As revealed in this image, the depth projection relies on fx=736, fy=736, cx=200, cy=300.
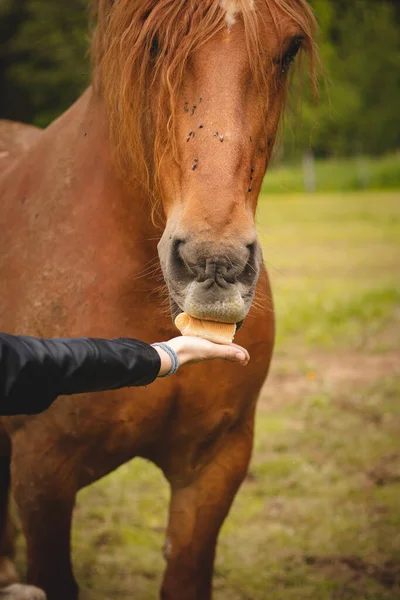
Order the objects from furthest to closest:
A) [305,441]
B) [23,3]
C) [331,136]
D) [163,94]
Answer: [331,136] < [23,3] < [305,441] < [163,94]

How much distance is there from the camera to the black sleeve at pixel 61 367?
5.47 ft

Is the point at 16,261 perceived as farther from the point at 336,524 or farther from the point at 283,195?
the point at 283,195

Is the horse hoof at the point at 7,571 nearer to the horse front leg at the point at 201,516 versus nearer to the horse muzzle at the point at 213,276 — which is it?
the horse front leg at the point at 201,516

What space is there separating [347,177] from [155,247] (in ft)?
90.8

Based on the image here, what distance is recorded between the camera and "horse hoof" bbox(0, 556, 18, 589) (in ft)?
11.8

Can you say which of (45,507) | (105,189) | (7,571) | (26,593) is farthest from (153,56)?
(7,571)

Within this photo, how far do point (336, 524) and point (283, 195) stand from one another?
80.8 feet

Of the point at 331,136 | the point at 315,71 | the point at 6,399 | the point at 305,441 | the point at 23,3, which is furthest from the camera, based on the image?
the point at 331,136

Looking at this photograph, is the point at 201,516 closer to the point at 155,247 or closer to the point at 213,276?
the point at 155,247

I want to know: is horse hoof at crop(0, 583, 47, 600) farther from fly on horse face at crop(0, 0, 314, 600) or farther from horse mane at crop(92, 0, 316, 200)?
horse mane at crop(92, 0, 316, 200)

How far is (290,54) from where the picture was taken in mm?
2250

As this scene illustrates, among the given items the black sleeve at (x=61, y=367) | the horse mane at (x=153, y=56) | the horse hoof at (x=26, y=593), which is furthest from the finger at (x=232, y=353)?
the horse hoof at (x=26, y=593)

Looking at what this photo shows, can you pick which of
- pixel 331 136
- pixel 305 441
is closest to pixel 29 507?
pixel 305 441

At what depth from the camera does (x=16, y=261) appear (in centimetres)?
268
